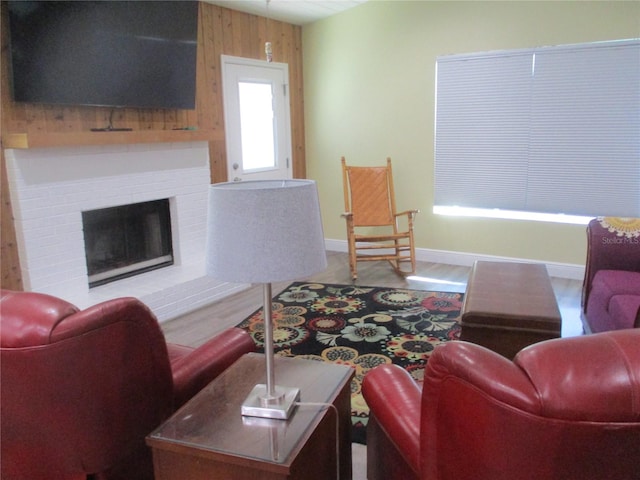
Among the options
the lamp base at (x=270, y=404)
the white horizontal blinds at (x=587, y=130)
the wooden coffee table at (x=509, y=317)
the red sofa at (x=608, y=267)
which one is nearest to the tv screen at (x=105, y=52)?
the lamp base at (x=270, y=404)

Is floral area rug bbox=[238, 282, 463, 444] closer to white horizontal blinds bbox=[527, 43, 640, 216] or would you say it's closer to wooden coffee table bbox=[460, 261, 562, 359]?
wooden coffee table bbox=[460, 261, 562, 359]

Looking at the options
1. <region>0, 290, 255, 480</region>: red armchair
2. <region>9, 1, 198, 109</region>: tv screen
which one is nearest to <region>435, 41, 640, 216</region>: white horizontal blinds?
<region>9, 1, 198, 109</region>: tv screen

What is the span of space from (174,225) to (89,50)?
4.90ft

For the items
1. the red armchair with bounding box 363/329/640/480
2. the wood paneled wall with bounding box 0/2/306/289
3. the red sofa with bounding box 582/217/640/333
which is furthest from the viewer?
the wood paneled wall with bounding box 0/2/306/289

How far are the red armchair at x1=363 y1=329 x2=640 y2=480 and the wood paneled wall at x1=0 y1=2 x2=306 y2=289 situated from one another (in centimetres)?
298

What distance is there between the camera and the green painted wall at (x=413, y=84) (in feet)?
14.0

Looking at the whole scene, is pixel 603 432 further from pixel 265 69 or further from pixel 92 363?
pixel 265 69

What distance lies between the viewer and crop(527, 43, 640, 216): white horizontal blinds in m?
4.05

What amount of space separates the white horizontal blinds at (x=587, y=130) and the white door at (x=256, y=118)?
2494 millimetres

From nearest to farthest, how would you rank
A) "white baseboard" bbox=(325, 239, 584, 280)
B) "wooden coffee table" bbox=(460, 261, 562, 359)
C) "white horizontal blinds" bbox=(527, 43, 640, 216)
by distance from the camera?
"wooden coffee table" bbox=(460, 261, 562, 359) → "white horizontal blinds" bbox=(527, 43, 640, 216) → "white baseboard" bbox=(325, 239, 584, 280)

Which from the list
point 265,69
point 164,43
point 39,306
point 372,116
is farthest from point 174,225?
point 39,306

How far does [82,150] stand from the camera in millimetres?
3410

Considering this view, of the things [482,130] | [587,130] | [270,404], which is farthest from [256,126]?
[270,404]

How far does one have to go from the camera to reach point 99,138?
3.33 m
